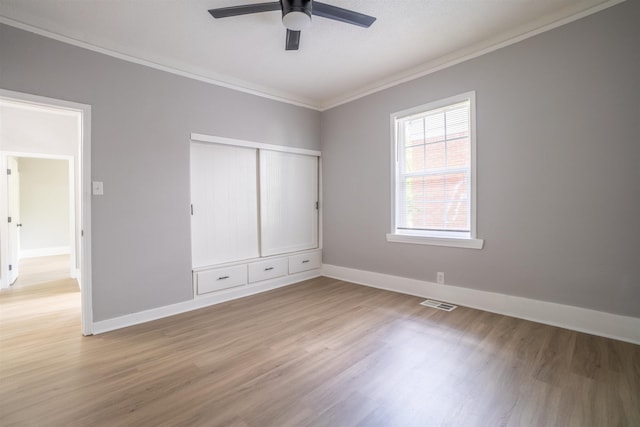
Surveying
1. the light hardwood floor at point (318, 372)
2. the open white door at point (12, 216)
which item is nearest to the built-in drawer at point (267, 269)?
the light hardwood floor at point (318, 372)

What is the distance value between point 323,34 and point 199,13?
1075 millimetres

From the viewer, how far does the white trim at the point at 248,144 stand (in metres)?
3.39

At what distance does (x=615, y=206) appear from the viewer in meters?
2.36

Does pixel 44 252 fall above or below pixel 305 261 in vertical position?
below

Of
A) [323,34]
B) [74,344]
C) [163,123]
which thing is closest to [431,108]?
[323,34]

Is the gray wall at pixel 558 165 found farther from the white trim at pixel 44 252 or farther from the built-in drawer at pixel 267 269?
the white trim at pixel 44 252

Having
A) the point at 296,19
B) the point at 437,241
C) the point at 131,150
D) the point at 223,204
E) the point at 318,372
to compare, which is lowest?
the point at 318,372

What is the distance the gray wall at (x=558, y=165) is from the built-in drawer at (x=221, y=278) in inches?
85.6

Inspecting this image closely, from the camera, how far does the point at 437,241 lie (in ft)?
11.1

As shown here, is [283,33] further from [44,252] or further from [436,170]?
[44,252]

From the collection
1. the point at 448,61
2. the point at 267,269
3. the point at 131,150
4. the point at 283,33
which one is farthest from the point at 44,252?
the point at 448,61

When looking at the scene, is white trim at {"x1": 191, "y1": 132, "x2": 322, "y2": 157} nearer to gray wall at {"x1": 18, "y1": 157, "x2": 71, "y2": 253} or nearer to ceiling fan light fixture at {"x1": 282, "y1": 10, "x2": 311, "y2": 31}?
ceiling fan light fixture at {"x1": 282, "y1": 10, "x2": 311, "y2": 31}

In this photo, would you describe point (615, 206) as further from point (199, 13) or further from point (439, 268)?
point (199, 13)

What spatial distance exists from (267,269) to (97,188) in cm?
211
